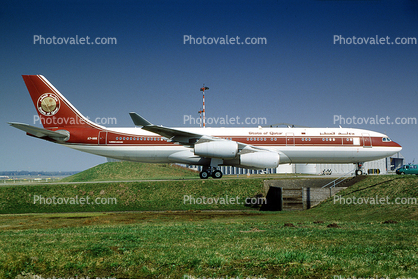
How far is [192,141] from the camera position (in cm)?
3089

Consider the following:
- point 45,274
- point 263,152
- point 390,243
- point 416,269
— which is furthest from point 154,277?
point 263,152

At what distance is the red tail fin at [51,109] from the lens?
3341cm

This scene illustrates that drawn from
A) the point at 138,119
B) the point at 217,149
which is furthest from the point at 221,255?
the point at 217,149

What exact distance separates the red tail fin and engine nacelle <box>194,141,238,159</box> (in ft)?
38.6

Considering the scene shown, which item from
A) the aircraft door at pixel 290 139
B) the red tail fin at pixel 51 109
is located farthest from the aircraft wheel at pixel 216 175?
the red tail fin at pixel 51 109

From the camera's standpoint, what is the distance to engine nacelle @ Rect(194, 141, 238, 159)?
29.8 m

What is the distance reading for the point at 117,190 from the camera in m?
31.4

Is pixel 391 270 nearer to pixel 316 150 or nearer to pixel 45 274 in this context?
pixel 45 274

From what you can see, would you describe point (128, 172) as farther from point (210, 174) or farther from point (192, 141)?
point (192, 141)

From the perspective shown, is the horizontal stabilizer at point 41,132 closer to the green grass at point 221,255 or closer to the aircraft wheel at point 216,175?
the aircraft wheel at point 216,175

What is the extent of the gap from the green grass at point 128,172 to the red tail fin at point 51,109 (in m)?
33.1

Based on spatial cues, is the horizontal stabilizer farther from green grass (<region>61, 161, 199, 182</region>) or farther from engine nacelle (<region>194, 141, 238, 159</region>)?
green grass (<region>61, 161, 199, 182</region>)

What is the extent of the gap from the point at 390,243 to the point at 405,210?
11.0 m

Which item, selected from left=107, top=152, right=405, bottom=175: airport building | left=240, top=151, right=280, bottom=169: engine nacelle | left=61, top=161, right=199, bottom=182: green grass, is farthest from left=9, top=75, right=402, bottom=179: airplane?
left=61, top=161, right=199, bottom=182: green grass
